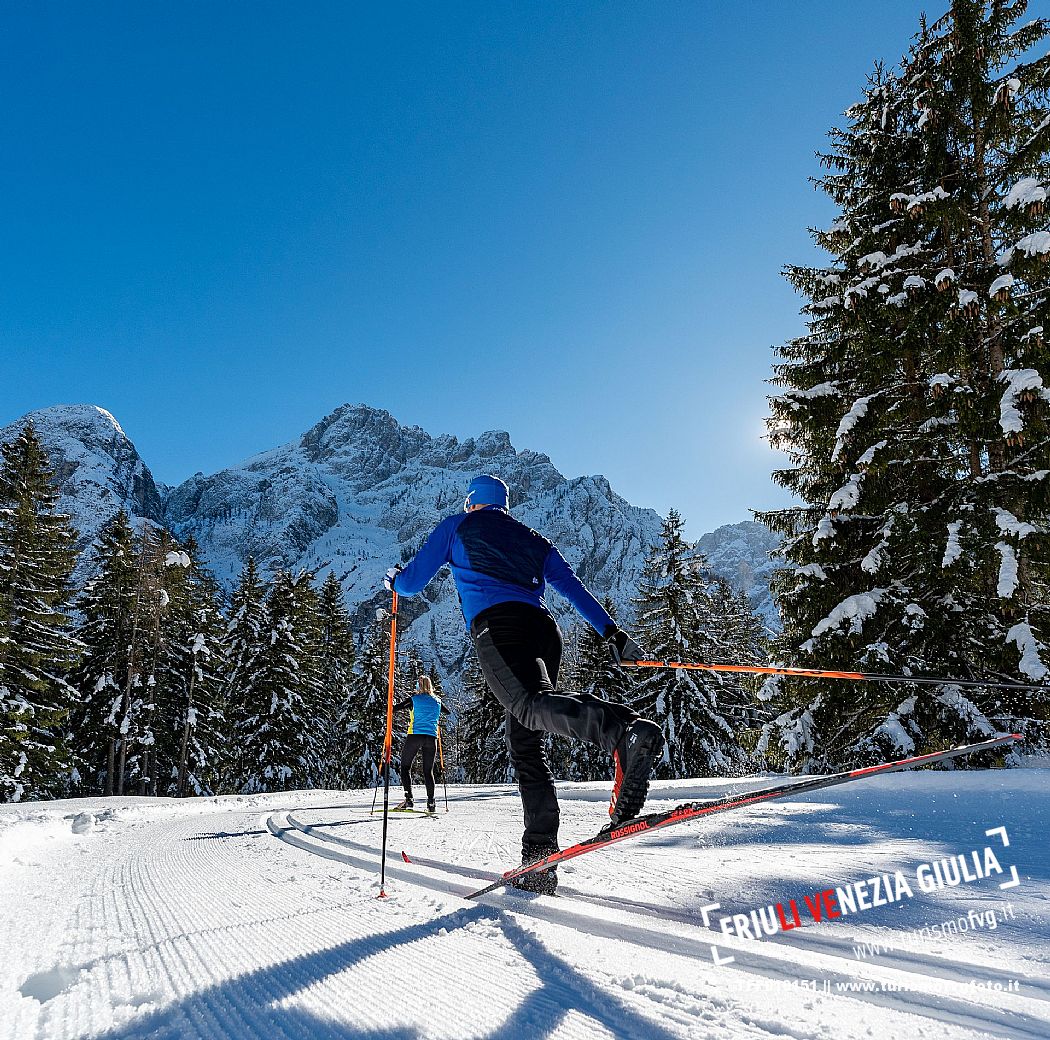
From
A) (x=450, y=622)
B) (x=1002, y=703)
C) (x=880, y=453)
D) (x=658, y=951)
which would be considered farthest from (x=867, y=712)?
(x=450, y=622)

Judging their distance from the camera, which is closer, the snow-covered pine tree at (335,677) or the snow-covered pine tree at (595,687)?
the snow-covered pine tree at (595,687)

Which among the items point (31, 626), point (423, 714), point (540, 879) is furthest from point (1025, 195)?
point (31, 626)

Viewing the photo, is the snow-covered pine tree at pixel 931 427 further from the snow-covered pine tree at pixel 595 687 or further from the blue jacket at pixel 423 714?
the snow-covered pine tree at pixel 595 687

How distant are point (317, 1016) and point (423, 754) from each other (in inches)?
286

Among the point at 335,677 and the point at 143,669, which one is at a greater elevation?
the point at 143,669

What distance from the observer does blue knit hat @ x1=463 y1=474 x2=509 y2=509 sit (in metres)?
3.54

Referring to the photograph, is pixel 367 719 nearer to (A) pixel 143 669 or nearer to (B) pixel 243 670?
(B) pixel 243 670

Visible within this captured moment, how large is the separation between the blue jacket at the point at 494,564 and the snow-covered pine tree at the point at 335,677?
31386mm

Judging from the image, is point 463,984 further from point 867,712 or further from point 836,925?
point 867,712

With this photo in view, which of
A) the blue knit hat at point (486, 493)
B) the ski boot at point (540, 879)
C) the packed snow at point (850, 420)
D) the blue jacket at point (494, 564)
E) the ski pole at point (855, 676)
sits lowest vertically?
the ski boot at point (540, 879)

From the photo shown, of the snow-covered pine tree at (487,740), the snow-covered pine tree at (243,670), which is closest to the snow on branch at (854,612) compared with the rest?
the snow-covered pine tree at (487,740)

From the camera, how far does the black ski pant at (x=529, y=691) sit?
9.21 ft

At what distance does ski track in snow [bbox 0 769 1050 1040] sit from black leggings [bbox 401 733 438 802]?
457 centimetres

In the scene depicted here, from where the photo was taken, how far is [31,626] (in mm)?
20406
